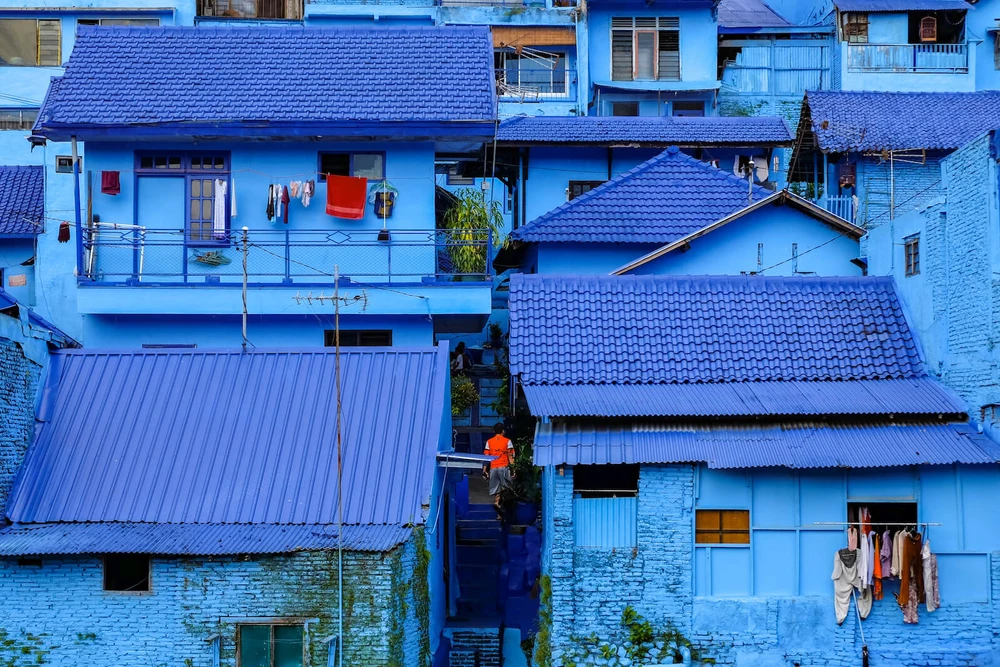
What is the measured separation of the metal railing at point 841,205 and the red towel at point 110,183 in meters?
16.7

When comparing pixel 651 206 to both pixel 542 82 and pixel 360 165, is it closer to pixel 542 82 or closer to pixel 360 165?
pixel 360 165

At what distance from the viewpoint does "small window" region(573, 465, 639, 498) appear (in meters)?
16.7

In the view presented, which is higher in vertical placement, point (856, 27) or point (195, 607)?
point (856, 27)

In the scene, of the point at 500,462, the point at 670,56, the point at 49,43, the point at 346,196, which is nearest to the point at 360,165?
the point at 346,196

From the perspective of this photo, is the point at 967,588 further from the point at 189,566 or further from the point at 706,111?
the point at 706,111

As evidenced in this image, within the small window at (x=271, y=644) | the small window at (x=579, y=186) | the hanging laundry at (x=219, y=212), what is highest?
the small window at (x=579, y=186)

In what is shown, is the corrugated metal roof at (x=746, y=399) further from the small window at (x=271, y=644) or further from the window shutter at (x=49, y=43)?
the window shutter at (x=49, y=43)

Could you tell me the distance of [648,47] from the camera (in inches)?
1468

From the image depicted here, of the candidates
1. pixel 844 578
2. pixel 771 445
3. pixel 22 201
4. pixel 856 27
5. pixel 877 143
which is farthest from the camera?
pixel 856 27

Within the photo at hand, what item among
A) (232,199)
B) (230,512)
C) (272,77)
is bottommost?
(230,512)

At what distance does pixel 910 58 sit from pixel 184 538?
31073mm

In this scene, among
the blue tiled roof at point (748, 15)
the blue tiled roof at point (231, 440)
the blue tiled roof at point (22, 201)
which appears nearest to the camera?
the blue tiled roof at point (231, 440)

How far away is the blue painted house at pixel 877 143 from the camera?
27.8 meters

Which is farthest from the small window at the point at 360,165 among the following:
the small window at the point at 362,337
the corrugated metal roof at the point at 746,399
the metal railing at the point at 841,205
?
the metal railing at the point at 841,205
